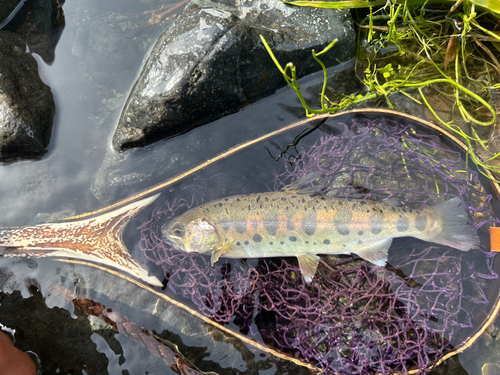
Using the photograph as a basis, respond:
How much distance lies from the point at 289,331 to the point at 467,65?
3798 mm

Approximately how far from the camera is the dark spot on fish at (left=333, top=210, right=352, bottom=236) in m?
3.12

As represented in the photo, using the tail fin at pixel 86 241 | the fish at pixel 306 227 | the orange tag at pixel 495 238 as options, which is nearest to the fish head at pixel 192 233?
the fish at pixel 306 227

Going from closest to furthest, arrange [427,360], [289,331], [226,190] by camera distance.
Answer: [427,360] < [289,331] < [226,190]

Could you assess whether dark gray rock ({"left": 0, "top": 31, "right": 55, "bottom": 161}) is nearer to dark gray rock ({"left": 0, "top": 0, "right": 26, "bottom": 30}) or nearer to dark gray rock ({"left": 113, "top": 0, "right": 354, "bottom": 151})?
dark gray rock ({"left": 0, "top": 0, "right": 26, "bottom": 30})

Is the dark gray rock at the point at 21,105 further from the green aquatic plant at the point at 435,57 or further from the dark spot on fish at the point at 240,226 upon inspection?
the green aquatic plant at the point at 435,57

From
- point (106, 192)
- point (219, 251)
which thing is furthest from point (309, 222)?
point (106, 192)

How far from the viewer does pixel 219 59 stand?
10.2 ft

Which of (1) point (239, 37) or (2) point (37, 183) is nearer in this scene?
(1) point (239, 37)

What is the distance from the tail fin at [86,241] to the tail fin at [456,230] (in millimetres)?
3088

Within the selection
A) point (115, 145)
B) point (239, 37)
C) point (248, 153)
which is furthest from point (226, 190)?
point (239, 37)

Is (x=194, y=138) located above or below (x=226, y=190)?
above

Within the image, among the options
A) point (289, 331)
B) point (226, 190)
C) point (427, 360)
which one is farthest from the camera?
point (226, 190)

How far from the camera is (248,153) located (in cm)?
361

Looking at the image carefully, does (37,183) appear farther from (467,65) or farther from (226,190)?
(467,65)
